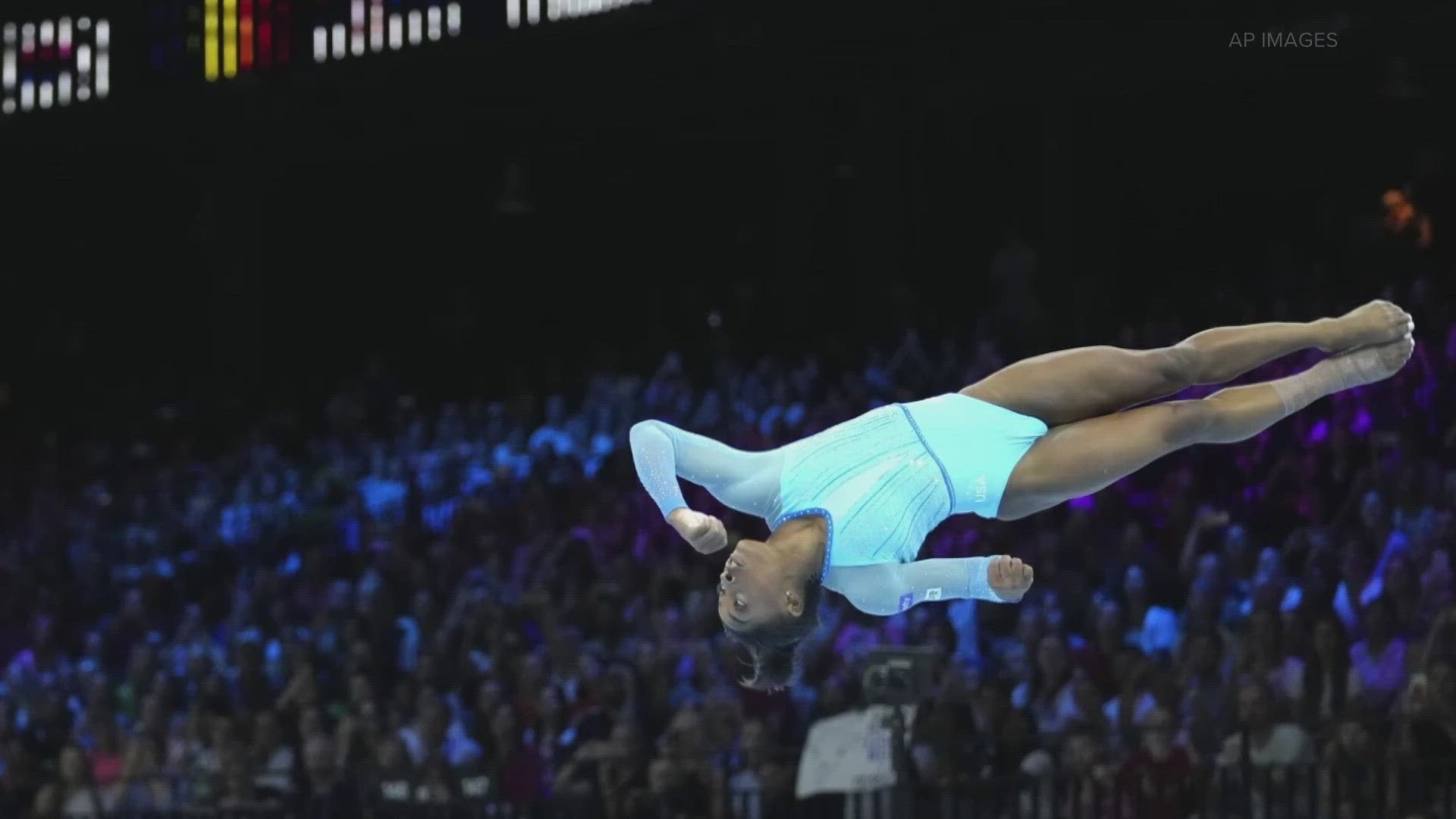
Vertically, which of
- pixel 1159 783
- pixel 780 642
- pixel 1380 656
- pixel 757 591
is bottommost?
pixel 1159 783

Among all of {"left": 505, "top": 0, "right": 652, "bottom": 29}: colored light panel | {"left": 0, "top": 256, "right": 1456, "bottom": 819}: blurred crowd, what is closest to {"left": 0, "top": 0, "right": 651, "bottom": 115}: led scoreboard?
{"left": 505, "top": 0, "right": 652, "bottom": 29}: colored light panel

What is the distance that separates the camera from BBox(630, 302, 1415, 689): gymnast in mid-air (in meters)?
5.97

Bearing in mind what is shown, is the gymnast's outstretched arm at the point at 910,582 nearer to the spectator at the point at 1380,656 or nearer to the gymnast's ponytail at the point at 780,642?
the gymnast's ponytail at the point at 780,642

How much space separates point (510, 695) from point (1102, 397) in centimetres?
506

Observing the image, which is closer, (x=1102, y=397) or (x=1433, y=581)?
(x=1102, y=397)

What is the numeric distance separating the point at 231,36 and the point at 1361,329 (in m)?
7.73

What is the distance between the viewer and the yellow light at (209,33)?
12258 millimetres

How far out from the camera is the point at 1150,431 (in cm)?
637

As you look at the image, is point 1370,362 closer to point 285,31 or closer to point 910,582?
point 910,582

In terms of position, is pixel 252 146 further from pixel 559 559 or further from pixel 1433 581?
pixel 1433 581

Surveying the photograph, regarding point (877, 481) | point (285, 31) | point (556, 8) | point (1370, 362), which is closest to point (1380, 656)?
point (1370, 362)

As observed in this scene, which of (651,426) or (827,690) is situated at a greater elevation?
(651,426)

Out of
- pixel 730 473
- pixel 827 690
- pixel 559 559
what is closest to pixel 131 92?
pixel 559 559

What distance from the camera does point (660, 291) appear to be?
16000mm
